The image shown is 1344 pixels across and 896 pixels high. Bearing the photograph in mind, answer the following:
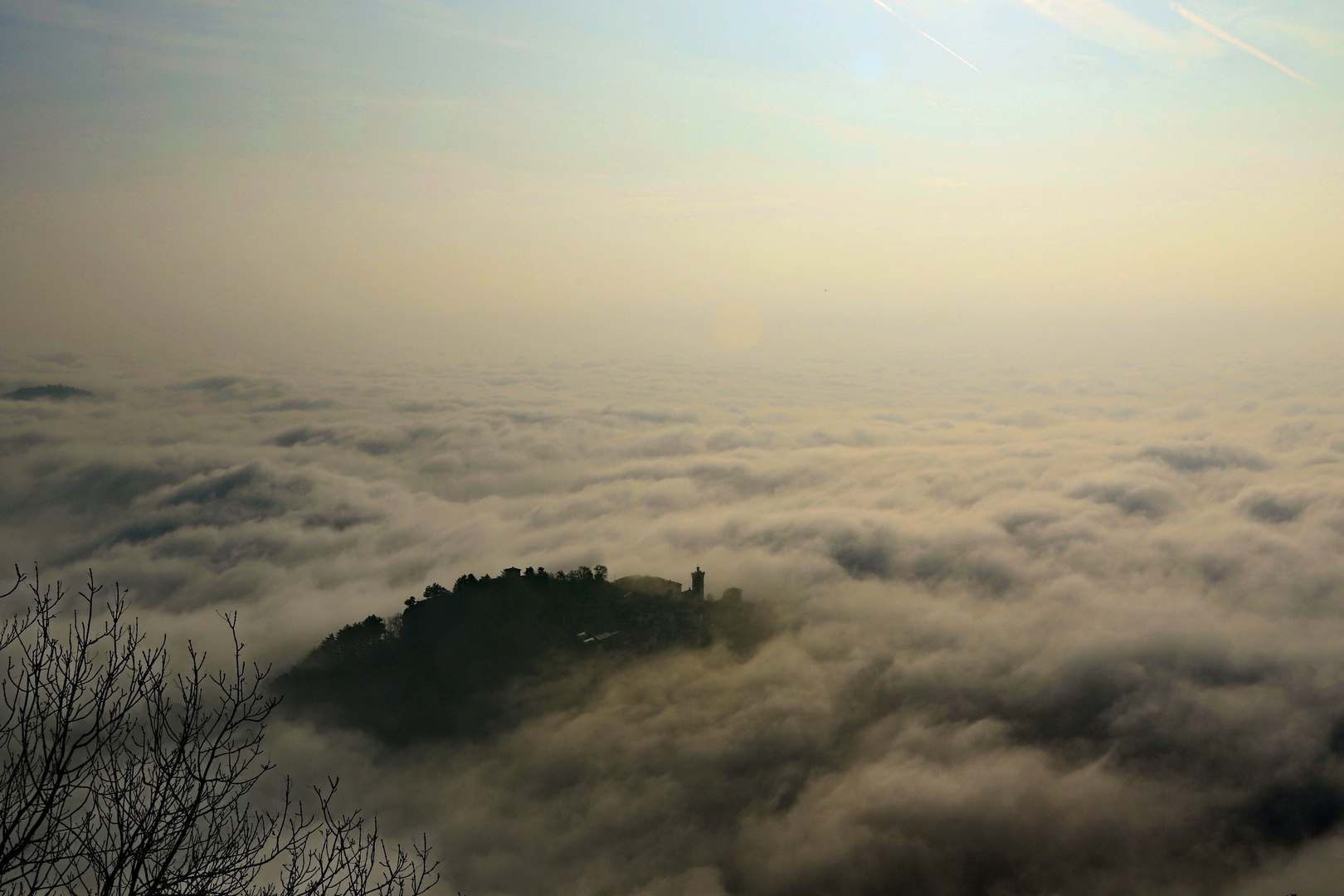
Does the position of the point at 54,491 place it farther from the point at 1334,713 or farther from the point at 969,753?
the point at 1334,713

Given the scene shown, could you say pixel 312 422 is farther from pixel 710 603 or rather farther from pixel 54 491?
pixel 710 603

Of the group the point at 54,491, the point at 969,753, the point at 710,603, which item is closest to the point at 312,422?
the point at 54,491

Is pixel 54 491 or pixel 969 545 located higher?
pixel 54 491

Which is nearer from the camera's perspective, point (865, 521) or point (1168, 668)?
point (1168, 668)

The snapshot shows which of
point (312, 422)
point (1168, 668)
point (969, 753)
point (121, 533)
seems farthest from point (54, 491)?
point (1168, 668)

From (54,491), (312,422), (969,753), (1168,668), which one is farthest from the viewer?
(312,422)

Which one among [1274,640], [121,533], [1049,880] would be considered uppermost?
[121,533]

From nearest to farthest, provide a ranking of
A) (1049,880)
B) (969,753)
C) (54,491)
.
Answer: (1049,880) → (969,753) → (54,491)
